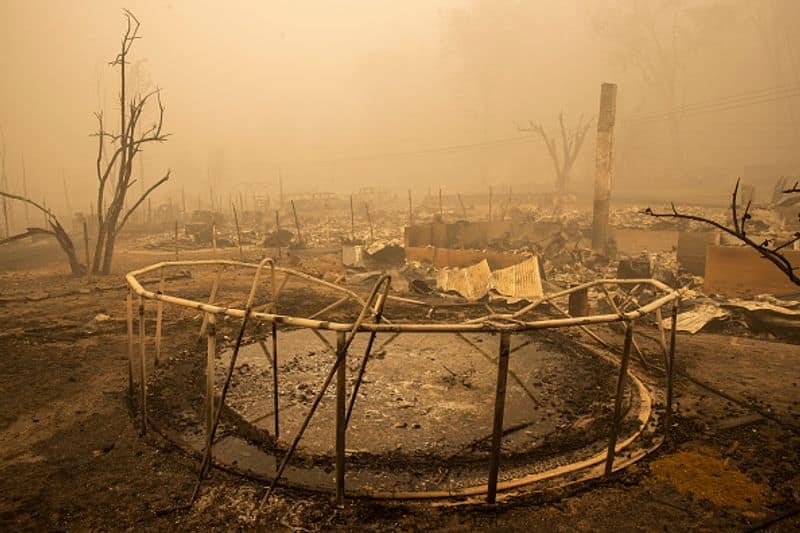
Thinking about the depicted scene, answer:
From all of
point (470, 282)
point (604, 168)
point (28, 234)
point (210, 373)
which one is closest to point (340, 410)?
point (210, 373)

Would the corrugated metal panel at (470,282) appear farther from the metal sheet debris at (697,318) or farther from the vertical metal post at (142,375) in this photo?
the vertical metal post at (142,375)

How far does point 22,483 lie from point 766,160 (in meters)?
52.9

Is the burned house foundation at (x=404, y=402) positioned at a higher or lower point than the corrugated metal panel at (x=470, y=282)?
lower

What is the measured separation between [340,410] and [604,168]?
1666 centimetres

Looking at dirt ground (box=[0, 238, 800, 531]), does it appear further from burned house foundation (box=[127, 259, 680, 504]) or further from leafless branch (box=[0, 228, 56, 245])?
leafless branch (box=[0, 228, 56, 245])

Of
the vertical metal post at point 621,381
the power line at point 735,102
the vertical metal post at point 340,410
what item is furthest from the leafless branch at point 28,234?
the power line at point 735,102

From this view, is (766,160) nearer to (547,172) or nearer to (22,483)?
(547,172)

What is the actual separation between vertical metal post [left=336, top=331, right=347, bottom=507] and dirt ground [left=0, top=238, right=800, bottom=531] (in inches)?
7.6

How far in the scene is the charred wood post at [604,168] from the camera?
17078mm

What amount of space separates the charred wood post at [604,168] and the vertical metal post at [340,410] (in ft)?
50.3

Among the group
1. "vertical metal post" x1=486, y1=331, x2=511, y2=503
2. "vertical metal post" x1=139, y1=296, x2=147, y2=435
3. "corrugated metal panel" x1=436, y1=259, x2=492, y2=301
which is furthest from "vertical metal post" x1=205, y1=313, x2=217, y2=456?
"corrugated metal panel" x1=436, y1=259, x2=492, y2=301

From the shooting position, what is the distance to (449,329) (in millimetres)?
3250

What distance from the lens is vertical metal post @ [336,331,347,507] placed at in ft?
10.4

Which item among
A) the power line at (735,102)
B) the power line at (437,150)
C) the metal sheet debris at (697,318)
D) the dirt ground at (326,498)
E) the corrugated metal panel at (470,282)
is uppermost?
the power line at (735,102)
